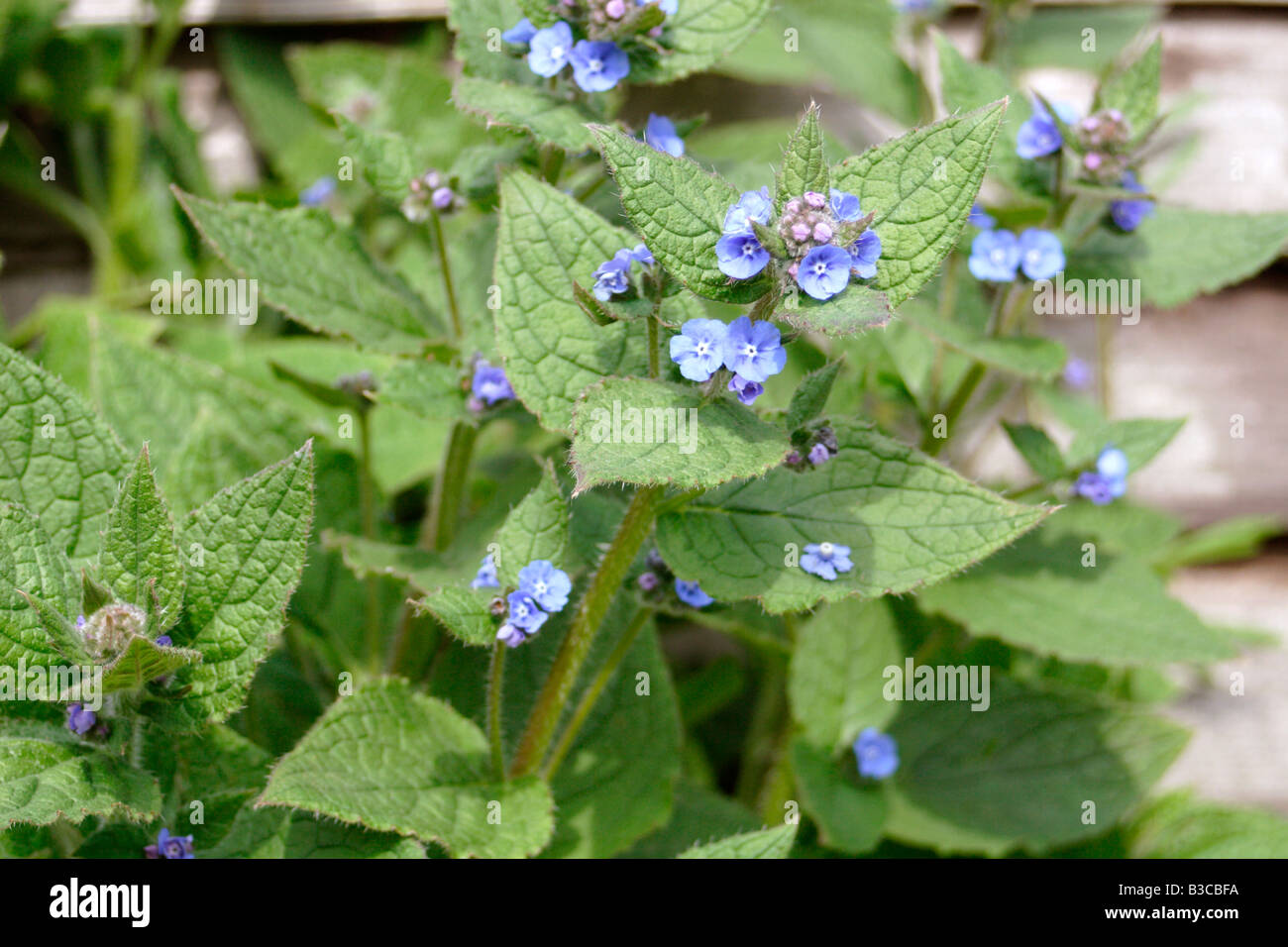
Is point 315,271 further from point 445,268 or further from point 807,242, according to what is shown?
point 807,242

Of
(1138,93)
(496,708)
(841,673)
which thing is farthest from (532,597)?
(1138,93)

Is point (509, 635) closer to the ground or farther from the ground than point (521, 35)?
closer to the ground

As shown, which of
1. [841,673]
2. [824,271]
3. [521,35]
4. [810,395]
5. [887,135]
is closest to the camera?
[824,271]

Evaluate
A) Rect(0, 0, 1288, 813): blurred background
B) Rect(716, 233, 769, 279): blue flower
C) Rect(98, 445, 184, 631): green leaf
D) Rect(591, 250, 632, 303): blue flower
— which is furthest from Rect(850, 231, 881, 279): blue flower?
Rect(0, 0, 1288, 813): blurred background

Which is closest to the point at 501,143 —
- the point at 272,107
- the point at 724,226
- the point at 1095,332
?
the point at 724,226

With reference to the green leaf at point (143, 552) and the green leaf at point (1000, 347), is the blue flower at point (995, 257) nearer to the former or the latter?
the green leaf at point (1000, 347)

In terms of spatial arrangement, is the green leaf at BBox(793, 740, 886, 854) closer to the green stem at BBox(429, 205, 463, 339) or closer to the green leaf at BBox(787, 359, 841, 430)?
the green leaf at BBox(787, 359, 841, 430)

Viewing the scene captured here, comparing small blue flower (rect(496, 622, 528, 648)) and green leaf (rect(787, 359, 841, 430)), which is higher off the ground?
green leaf (rect(787, 359, 841, 430))

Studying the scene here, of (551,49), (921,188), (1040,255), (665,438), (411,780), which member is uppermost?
(551,49)
